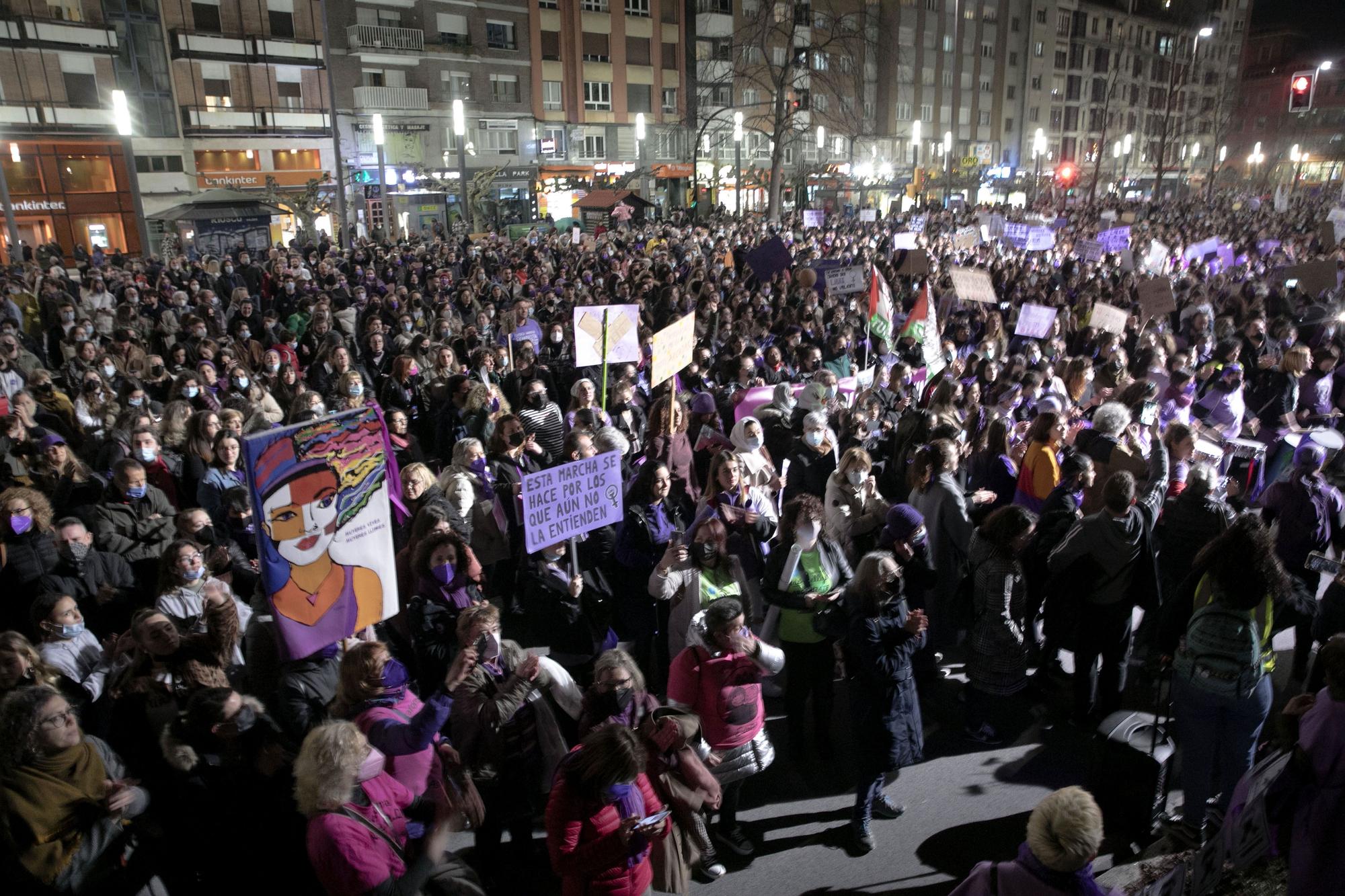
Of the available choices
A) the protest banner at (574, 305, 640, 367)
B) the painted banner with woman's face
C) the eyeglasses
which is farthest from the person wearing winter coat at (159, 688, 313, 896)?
the protest banner at (574, 305, 640, 367)

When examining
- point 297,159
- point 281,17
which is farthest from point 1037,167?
point 281,17

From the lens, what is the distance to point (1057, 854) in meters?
2.86

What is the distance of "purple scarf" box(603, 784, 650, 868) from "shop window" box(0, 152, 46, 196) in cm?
4103

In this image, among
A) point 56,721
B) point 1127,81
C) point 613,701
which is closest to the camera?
point 56,721

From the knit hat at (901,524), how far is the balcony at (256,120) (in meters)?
41.6

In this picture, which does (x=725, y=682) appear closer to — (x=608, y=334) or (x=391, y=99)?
(x=608, y=334)

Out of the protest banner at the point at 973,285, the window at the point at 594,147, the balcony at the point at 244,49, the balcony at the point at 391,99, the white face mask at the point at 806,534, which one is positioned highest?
the balcony at the point at 244,49

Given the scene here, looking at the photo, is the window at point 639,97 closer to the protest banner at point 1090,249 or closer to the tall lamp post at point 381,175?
the tall lamp post at point 381,175

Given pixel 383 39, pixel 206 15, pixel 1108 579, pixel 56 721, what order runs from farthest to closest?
pixel 383 39 < pixel 206 15 < pixel 1108 579 < pixel 56 721

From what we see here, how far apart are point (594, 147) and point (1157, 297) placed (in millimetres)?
40256

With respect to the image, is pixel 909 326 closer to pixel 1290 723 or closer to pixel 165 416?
pixel 1290 723

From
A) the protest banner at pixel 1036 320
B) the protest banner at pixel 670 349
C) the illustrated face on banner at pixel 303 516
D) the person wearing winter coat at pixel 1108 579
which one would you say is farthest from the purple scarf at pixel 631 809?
the protest banner at pixel 1036 320

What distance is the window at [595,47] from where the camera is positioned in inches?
1827

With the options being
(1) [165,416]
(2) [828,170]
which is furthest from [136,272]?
(2) [828,170]
